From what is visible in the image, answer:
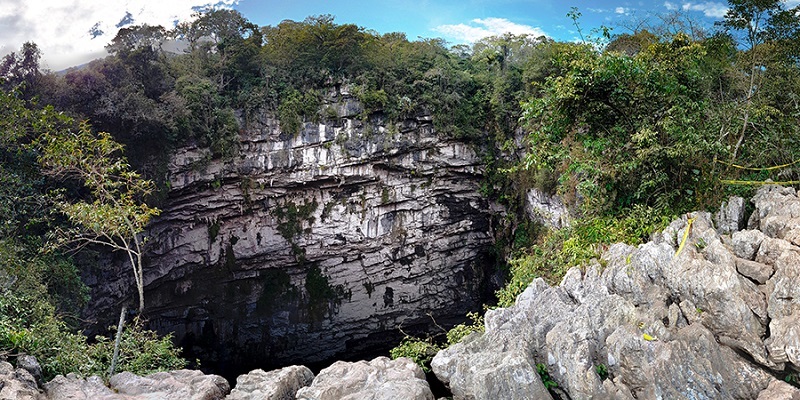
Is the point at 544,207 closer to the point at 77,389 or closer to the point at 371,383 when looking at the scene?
the point at 371,383

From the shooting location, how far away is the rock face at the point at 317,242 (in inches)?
466

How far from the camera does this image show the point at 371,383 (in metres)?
4.02

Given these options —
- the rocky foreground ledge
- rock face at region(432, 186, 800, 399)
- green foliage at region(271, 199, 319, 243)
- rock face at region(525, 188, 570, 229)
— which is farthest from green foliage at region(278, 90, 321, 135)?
rock face at region(432, 186, 800, 399)

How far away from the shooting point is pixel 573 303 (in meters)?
4.15

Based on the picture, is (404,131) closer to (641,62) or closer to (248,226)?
(248,226)

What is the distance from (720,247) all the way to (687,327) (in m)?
0.76

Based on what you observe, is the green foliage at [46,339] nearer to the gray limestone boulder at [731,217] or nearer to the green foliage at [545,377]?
the green foliage at [545,377]

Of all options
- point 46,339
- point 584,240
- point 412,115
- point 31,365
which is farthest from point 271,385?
point 412,115

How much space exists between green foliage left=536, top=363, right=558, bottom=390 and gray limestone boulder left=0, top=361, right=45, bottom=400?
163 inches

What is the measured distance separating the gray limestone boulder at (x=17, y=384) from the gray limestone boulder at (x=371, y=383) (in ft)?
7.15

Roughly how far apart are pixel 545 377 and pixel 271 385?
2.54 metres

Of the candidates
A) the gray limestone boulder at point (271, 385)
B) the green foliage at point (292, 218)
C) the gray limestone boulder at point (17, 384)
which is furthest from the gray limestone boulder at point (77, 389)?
the green foliage at point (292, 218)

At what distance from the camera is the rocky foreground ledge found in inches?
113

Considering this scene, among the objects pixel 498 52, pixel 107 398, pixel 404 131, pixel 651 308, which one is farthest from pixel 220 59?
pixel 651 308
